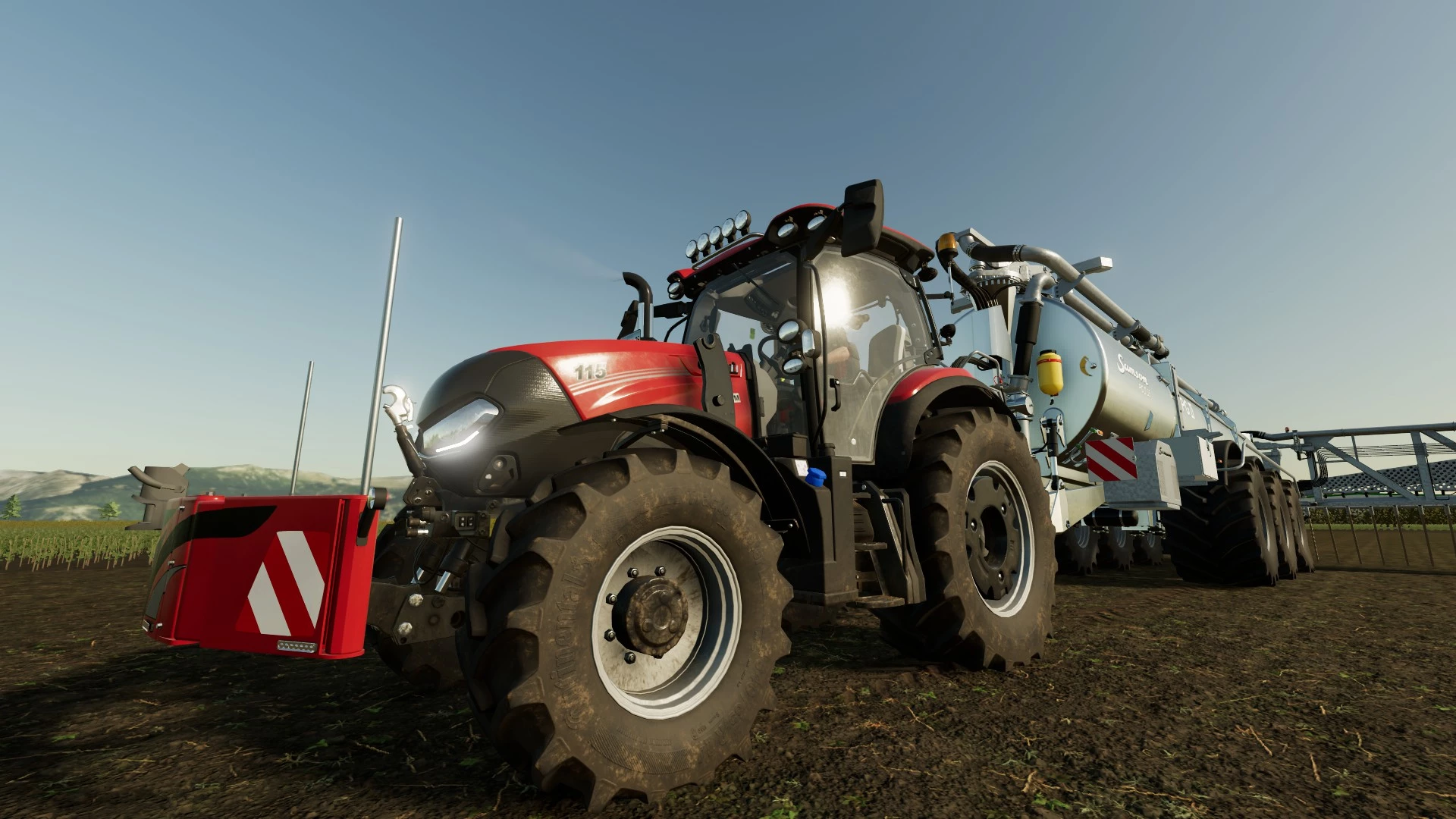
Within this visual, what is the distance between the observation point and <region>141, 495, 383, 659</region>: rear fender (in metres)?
2.00

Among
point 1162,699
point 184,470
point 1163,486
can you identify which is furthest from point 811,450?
point 1163,486

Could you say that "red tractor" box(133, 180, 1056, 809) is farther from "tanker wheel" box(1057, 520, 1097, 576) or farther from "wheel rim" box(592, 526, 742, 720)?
"tanker wheel" box(1057, 520, 1097, 576)

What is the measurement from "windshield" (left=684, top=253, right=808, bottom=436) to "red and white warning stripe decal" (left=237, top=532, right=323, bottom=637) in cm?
202

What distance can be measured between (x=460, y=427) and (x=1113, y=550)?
10150 mm

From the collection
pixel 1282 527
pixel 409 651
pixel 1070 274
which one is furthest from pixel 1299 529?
pixel 409 651

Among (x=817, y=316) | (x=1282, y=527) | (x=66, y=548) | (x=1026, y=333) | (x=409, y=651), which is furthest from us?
(x=66, y=548)

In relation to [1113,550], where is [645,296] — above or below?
above

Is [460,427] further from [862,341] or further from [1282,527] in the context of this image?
[1282,527]

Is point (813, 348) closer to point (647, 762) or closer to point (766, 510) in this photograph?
point (766, 510)

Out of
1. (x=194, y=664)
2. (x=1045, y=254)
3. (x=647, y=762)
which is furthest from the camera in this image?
(x=1045, y=254)

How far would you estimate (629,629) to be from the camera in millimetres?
2234

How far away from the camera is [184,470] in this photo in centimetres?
271

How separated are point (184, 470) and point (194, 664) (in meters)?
2.24

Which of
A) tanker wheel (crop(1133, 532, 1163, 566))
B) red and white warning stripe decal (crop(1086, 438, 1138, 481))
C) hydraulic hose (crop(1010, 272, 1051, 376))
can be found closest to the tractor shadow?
hydraulic hose (crop(1010, 272, 1051, 376))
